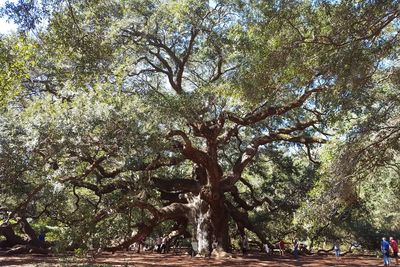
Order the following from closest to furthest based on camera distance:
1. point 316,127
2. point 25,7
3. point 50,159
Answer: point 25,7 < point 50,159 < point 316,127

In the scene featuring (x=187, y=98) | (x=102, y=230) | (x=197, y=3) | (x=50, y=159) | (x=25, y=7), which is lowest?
(x=102, y=230)

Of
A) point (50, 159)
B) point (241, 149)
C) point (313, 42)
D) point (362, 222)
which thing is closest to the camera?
point (313, 42)

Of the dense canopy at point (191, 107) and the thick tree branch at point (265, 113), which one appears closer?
the dense canopy at point (191, 107)

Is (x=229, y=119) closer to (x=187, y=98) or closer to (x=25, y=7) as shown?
(x=187, y=98)

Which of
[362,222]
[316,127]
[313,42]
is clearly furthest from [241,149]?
[313,42]

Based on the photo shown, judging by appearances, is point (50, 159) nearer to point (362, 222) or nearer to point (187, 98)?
point (187, 98)

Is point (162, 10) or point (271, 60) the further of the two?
point (162, 10)

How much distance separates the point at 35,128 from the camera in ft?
29.6

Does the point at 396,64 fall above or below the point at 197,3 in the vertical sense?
below

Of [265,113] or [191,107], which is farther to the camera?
[265,113]

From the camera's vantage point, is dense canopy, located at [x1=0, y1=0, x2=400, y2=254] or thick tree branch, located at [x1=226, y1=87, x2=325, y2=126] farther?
thick tree branch, located at [x1=226, y1=87, x2=325, y2=126]

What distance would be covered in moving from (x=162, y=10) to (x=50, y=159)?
5.73 metres

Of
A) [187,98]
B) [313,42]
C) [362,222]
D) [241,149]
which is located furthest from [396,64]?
[362,222]

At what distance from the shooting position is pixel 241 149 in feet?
56.4
